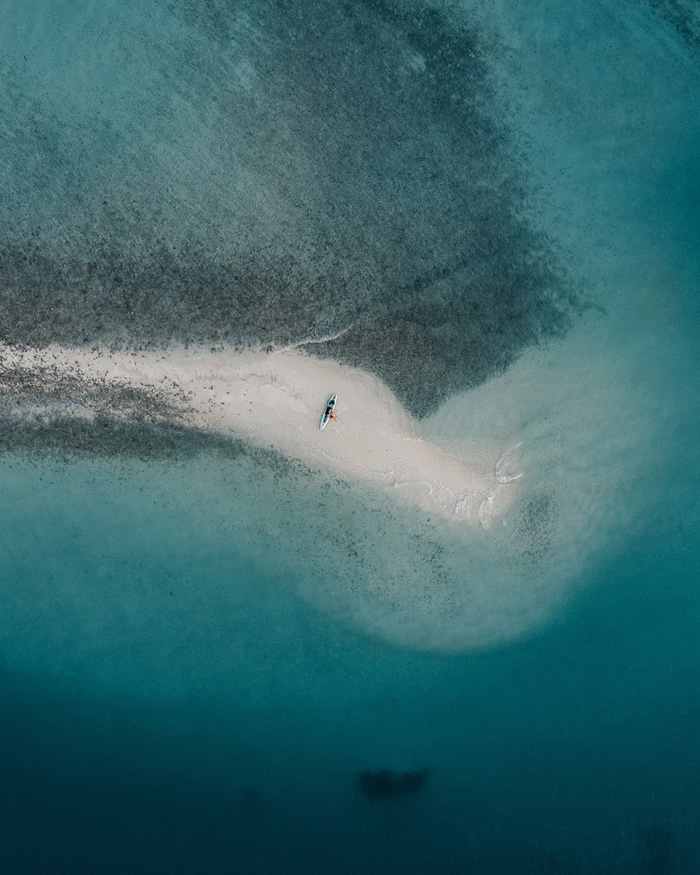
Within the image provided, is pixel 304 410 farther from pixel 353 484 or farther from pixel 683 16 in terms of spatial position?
pixel 683 16

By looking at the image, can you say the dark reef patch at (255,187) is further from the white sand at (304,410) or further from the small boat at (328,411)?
the small boat at (328,411)

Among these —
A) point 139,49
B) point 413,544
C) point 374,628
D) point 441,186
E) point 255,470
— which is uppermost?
point 139,49

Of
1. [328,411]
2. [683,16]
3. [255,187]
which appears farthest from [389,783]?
[683,16]

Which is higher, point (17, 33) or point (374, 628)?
point (17, 33)

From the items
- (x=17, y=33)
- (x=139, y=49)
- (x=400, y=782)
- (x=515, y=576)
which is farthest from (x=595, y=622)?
(x=17, y=33)

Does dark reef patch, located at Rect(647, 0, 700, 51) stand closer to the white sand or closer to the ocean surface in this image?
the ocean surface

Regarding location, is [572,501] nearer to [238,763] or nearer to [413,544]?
[413,544]

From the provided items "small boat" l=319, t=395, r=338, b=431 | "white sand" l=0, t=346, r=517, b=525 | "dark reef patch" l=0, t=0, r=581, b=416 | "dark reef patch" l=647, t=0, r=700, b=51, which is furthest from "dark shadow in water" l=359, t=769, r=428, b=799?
"dark reef patch" l=647, t=0, r=700, b=51
